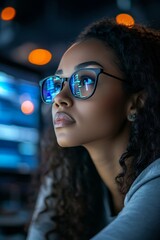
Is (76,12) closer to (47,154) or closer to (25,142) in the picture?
(25,142)

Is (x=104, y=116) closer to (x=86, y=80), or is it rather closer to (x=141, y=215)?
(x=86, y=80)

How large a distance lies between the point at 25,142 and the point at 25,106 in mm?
209

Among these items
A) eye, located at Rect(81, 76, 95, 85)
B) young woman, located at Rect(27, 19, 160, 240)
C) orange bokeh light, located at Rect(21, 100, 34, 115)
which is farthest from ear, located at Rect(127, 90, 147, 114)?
orange bokeh light, located at Rect(21, 100, 34, 115)

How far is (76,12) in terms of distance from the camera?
3283mm

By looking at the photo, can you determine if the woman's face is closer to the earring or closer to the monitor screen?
the earring

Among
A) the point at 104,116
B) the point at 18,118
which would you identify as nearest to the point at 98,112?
the point at 104,116

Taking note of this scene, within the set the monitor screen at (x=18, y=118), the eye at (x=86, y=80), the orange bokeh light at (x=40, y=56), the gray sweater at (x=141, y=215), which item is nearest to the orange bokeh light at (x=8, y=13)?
the orange bokeh light at (x=40, y=56)

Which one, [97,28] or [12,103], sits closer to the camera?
[97,28]

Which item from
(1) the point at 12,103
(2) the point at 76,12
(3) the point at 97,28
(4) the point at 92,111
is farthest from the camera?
(2) the point at 76,12

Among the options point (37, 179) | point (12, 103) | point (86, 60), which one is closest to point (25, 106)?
point (12, 103)

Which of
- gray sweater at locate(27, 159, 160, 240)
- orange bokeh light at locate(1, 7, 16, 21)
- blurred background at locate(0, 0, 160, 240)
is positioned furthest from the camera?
orange bokeh light at locate(1, 7, 16, 21)

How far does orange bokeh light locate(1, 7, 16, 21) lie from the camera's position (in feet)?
10.2

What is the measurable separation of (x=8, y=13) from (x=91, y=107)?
2346 mm

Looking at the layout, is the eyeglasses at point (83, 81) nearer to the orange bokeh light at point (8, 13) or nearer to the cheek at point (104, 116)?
the cheek at point (104, 116)
